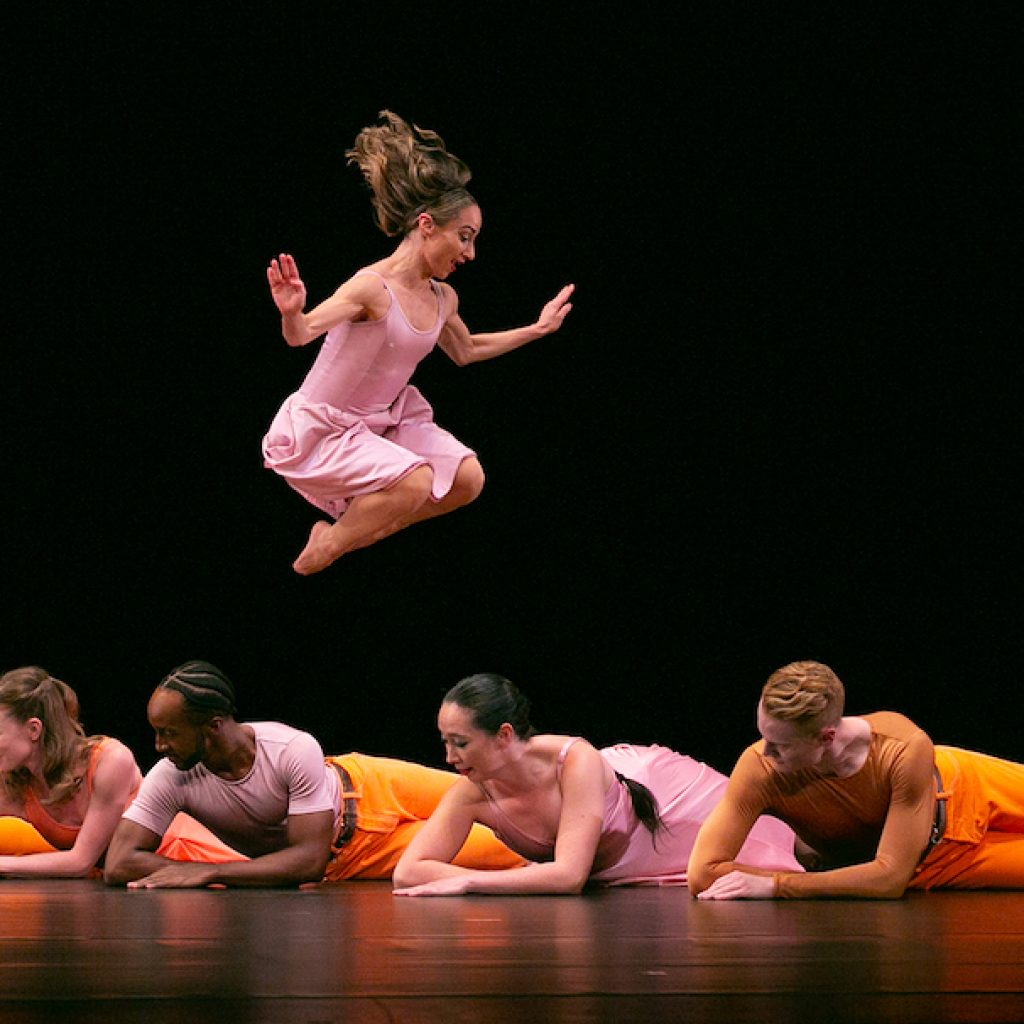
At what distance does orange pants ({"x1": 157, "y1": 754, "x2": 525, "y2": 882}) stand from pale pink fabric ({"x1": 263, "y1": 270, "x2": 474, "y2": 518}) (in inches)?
33.2

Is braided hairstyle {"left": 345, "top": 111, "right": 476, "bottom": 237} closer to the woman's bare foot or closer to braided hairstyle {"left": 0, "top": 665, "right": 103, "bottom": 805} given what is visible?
the woman's bare foot

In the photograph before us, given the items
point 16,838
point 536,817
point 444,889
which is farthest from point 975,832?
point 16,838

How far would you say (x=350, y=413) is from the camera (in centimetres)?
473

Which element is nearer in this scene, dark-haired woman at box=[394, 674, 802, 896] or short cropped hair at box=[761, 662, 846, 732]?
short cropped hair at box=[761, 662, 846, 732]

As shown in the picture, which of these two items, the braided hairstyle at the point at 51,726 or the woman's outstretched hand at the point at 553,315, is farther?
the woman's outstretched hand at the point at 553,315

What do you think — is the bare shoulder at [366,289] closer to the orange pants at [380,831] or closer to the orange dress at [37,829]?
the orange pants at [380,831]

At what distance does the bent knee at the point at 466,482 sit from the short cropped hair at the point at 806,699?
1.12 m

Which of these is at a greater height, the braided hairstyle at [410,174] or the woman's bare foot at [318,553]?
the braided hairstyle at [410,174]

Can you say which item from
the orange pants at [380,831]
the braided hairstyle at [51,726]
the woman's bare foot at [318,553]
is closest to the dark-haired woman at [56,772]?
the braided hairstyle at [51,726]

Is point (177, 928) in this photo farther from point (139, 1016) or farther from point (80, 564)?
point (80, 564)

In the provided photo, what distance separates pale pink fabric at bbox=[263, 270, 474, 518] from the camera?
4621mm

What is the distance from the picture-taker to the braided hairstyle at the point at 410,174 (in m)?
4.59

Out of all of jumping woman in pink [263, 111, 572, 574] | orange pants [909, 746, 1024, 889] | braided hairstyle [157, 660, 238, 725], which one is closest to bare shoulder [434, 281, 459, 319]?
jumping woman in pink [263, 111, 572, 574]

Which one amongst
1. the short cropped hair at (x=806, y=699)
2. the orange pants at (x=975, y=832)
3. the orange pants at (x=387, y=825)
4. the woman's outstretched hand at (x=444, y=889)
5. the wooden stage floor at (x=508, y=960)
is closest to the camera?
the wooden stage floor at (x=508, y=960)
